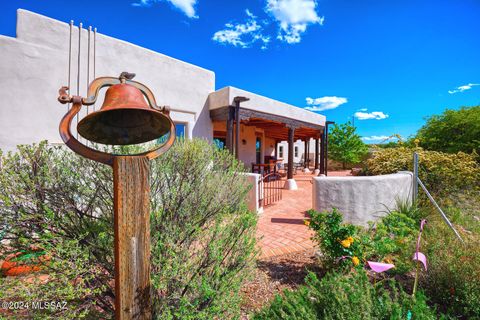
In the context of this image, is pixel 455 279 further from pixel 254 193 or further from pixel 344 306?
pixel 254 193

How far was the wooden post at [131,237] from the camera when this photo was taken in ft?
4.66

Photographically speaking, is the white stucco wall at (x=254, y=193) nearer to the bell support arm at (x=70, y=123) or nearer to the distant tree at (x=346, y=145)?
the bell support arm at (x=70, y=123)

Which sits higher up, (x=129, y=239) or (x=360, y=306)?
(x=129, y=239)

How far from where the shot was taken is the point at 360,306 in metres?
1.81

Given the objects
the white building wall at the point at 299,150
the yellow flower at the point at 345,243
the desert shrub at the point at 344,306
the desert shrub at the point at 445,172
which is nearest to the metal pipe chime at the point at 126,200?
the desert shrub at the point at 344,306

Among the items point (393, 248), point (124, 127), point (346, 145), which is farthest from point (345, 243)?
point (346, 145)

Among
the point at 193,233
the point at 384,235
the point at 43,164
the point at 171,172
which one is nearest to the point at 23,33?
the point at 43,164

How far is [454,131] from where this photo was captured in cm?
996

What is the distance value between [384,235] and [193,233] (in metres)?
3.21

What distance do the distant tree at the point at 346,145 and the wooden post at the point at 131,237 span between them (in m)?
23.6

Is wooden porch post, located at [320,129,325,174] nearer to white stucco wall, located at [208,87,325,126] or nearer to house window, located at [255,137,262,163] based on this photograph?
white stucco wall, located at [208,87,325,126]

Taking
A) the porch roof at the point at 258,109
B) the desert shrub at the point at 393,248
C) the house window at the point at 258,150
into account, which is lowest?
the desert shrub at the point at 393,248

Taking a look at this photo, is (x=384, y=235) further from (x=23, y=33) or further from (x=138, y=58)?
(x=23, y=33)

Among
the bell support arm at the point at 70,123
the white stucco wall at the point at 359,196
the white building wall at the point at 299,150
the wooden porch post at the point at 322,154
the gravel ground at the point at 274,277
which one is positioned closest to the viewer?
the bell support arm at the point at 70,123
